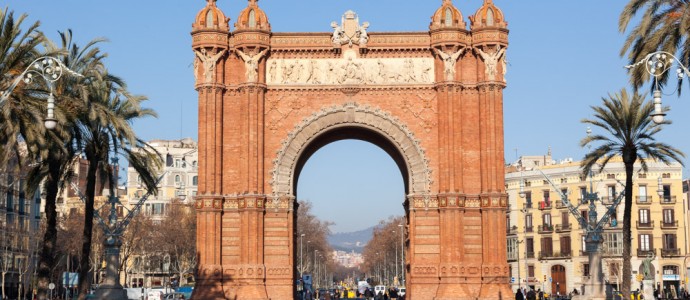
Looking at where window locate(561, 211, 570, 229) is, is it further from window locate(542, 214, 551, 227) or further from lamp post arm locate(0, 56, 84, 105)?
lamp post arm locate(0, 56, 84, 105)

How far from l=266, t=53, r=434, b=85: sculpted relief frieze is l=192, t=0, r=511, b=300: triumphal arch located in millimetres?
47

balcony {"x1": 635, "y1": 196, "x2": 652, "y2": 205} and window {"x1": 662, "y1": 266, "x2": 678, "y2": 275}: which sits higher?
balcony {"x1": 635, "y1": 196, "x2": 652, "y2": 205}

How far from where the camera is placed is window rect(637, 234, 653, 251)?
282ft

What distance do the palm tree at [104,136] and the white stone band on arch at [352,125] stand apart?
5811 mm

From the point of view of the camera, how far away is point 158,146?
408 ft

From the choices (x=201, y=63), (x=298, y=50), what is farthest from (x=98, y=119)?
(x=298, y=50)

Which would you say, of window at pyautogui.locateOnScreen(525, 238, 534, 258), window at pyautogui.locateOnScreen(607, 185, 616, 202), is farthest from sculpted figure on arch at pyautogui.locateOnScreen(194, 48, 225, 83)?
window at pyautogui.locateOnScreen(525, 238, 534, 258)

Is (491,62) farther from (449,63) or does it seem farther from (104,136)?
(104,136)

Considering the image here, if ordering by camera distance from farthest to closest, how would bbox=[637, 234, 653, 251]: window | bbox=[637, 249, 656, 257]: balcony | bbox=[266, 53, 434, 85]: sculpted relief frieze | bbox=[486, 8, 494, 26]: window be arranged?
bbox=[637, 234, 653, 251]: window
bbox=[637, 249, 656, 257]: balcony
bbox=[266, 53, 434, 85]: sculpted relief frieze
bbox=[486, 8, 494, 26]: window

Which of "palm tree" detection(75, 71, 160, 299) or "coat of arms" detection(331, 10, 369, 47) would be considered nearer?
"palm tree" detection(75, 71, 160, 299)

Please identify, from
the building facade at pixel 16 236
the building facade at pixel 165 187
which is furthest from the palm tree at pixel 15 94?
the building facade at pixel 165 187

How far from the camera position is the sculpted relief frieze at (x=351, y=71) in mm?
47688

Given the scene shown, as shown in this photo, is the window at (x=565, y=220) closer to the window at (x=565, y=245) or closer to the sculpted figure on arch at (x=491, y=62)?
the window at (x=565, y=245)

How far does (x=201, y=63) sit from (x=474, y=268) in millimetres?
15730
